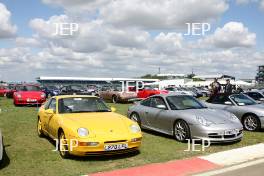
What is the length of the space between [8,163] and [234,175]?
4397 millimetres

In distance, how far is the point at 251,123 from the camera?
11.6 metres

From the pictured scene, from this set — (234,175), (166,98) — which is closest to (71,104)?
(166,98)

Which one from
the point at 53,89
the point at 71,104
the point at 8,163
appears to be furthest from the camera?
the point at 53,89

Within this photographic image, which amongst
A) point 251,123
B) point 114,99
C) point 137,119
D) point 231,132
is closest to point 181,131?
point 231,132

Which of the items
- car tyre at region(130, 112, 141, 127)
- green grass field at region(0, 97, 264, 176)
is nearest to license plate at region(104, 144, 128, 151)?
green grass field at region(0, 97, 264, 176)

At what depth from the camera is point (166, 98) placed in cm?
1077

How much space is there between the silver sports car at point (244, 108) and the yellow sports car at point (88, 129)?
4857 millimetres

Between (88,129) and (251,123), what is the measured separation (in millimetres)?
6211

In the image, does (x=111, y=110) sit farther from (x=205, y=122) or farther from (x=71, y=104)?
(x=205, y=122)

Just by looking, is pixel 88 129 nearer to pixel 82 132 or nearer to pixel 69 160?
pixel 82 132

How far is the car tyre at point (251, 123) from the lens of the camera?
1135cm

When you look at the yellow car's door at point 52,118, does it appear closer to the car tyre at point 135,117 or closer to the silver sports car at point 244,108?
the car tyre at point 135,117

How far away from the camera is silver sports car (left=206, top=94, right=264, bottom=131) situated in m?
11.4

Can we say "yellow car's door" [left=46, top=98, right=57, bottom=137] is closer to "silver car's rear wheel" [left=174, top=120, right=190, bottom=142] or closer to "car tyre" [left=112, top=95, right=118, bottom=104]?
"silver car's rear wheel" [left=174, top=120, right=190, bottom=142]
